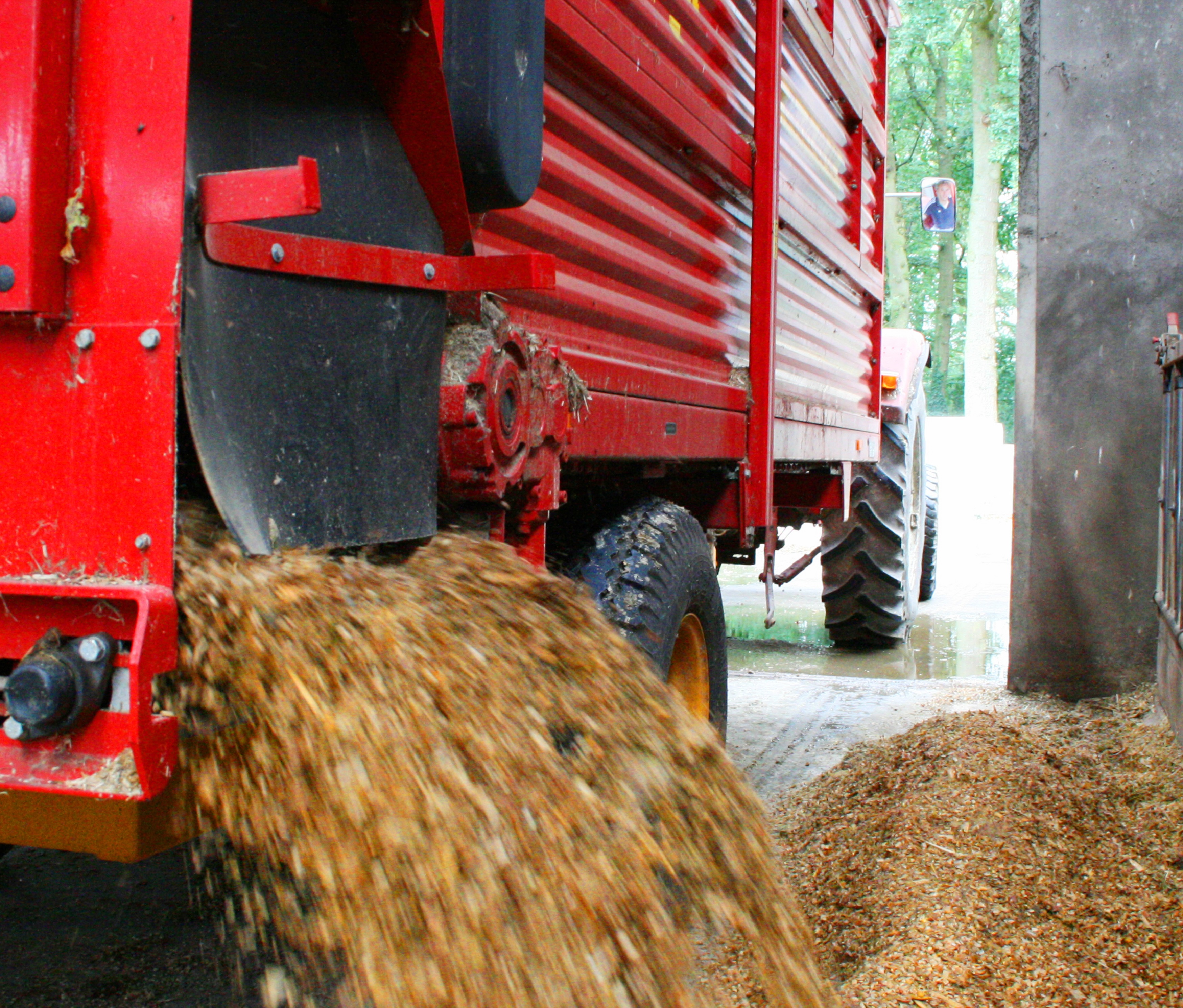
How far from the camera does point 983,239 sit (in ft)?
65.6

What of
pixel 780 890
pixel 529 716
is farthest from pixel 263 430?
pixel 780 890

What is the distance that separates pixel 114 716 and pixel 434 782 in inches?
18.0

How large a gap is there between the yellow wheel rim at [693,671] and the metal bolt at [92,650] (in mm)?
1913

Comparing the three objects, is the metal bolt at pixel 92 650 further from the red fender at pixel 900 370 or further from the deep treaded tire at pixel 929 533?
the deep treaded tire at pixel 929 533

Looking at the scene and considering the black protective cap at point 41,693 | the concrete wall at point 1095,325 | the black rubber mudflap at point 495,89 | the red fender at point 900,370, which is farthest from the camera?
the red fender at point 900,370

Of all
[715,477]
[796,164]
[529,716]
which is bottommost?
[529,716]

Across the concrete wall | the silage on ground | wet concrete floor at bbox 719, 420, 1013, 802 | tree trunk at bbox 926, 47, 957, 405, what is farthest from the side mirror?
tree trunk at bbox 926, 47, 957, 405

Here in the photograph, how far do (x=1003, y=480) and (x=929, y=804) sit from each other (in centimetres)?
1500

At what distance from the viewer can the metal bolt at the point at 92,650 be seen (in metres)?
1.39

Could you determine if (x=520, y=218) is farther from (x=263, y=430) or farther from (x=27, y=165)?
(x=27, y=165)

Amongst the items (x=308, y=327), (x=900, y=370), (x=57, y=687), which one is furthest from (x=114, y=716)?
(x=900, y=370)

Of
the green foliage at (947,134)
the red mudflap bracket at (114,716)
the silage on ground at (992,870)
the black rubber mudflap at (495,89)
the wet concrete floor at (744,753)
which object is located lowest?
the wet concrete floor at (744,753)

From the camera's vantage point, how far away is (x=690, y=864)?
216 centimetres

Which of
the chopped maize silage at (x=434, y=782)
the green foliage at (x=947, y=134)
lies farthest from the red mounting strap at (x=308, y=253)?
the green foliage at (x=947, y=134)
